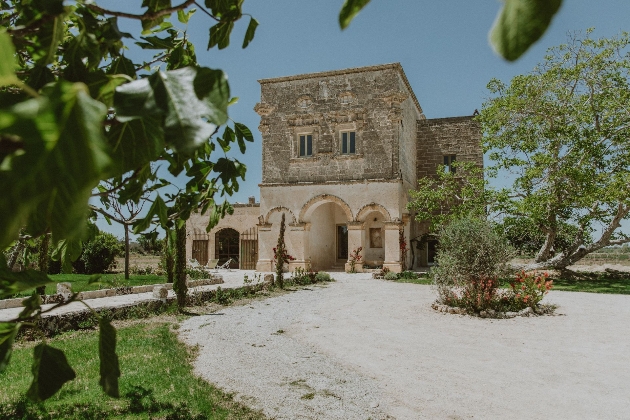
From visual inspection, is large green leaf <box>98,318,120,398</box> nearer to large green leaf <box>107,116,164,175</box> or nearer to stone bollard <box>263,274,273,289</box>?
large green leaf <box>107,116,164,175</box>

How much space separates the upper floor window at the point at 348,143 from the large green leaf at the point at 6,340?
17506 mm

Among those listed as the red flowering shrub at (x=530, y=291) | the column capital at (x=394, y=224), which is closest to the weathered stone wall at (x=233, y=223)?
the column capital at (x=394, y=224)

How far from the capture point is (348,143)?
17969 mm

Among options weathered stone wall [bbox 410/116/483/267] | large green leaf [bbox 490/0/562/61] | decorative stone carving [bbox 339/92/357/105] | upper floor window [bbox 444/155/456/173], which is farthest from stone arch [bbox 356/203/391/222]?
large green leaf [bbox 490/0/562/61]

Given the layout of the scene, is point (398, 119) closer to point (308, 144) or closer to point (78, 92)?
point (308, 144)

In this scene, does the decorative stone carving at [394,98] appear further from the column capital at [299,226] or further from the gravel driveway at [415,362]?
the gravel driveway at [415,362]

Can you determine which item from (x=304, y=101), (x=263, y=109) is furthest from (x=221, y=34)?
(x=263, y=109)

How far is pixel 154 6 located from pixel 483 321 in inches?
331

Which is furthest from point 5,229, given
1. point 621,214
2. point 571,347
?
point 621,214

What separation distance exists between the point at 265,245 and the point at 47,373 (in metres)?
17.8

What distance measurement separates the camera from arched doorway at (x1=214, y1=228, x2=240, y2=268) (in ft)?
69.9

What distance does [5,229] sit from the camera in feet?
1.01

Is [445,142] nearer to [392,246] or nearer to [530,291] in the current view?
[392,246]

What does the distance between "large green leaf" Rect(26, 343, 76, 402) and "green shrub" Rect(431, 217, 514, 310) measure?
9.19 meters
